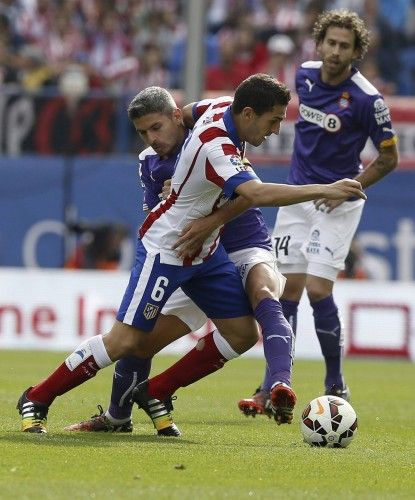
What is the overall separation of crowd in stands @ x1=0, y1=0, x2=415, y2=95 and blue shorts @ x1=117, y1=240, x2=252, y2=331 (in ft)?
35.3

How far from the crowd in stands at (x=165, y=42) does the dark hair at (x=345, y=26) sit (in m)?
8.38

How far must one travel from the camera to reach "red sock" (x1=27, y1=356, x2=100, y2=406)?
23.9ft

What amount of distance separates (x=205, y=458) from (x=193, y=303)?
145 cm

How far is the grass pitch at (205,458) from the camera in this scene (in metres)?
5.62

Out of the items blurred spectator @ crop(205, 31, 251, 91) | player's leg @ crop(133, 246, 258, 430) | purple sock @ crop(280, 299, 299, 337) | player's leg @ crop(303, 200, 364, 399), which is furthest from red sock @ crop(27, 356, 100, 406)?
blurred spectator @ crop(205, 31, 251, 91)

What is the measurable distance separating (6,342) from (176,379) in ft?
26.4

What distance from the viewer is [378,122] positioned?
30.8ft

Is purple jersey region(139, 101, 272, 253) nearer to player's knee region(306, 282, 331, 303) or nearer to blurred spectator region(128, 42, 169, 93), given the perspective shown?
player's knee region(306, 282, 331, 303)

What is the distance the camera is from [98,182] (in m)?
17.4

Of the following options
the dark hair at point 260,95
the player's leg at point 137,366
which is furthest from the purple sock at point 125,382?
the dark hair at point 260,95

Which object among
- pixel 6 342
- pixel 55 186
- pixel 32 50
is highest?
pixel 32 50

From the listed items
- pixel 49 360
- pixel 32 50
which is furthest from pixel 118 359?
pixel 32 50

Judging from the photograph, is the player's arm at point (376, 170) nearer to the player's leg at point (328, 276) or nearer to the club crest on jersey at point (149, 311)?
the player's leg at point (328, 276)

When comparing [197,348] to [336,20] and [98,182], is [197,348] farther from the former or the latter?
[98,182]
